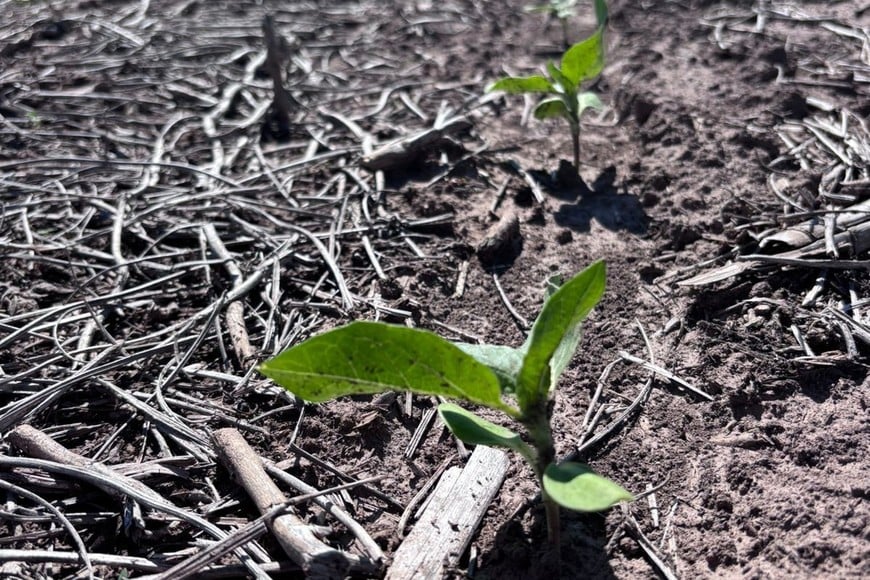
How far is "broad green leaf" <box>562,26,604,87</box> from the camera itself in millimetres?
3098

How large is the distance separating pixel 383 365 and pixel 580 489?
0.49 metres

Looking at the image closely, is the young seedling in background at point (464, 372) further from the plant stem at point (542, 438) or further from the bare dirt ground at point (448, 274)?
the bare dirt ground at point (448, 274)

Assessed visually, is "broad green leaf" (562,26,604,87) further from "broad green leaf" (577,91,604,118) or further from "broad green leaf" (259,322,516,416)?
"broad green leaf" (259,322,516,416)

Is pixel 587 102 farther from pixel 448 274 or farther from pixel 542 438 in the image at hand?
pixel 542 438

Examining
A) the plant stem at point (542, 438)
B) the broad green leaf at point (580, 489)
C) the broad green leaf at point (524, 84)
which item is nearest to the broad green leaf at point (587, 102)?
the broad green leaf at point (524, 84)

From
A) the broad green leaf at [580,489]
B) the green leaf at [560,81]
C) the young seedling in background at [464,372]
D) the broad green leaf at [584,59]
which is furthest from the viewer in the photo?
the green leaf at [560,81]

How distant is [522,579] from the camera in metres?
1.81

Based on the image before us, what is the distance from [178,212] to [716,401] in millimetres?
2322

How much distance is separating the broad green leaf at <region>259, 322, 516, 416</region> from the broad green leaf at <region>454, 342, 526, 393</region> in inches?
3.6

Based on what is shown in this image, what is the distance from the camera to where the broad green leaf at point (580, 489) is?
4.67ft

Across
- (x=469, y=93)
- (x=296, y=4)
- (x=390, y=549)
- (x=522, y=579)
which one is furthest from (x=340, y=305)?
(x=296, y=4)

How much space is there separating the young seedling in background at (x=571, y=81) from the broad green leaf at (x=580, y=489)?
2.01 metres

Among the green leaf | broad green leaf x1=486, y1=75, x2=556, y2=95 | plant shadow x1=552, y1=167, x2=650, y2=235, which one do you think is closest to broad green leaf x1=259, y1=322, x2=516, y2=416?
plant shadow x1=552, y1=167, x2=650, y2=235

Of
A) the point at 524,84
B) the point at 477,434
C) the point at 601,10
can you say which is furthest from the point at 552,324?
the point at 601,10
